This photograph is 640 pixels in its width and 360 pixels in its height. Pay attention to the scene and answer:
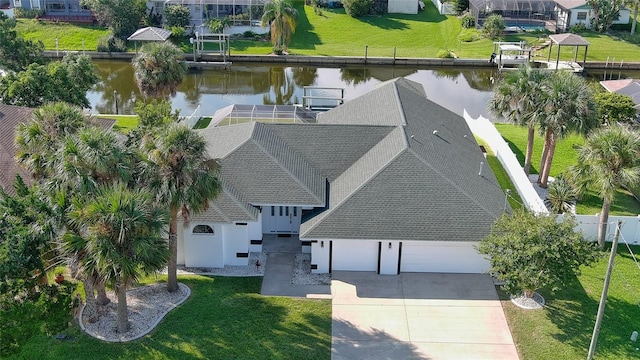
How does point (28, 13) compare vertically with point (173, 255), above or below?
above

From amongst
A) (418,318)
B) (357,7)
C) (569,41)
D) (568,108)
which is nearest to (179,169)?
(418,318)

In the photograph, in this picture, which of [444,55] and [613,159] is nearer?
[613,159]

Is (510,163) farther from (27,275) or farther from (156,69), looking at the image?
(27,275)

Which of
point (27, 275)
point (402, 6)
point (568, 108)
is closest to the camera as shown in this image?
point (27, 275)

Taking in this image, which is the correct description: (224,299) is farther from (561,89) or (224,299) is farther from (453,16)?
(453,16)

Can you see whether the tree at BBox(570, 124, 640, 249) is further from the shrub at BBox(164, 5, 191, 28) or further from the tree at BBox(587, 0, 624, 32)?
the shrub at BBox(164, 5, 191, 28)

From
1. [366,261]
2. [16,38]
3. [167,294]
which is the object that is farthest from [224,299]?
[16,38]
